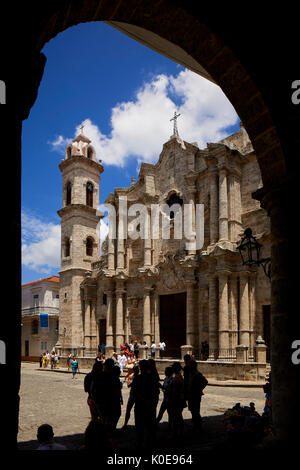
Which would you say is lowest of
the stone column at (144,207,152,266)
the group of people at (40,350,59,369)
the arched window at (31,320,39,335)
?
the group of people at (40,350,59,369)

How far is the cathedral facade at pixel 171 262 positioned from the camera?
21281 mm

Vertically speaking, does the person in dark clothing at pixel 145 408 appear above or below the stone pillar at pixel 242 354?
above

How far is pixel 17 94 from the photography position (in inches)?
129

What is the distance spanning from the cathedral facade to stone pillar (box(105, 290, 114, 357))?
2.7 inches

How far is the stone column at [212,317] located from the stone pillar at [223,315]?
540 millimetres

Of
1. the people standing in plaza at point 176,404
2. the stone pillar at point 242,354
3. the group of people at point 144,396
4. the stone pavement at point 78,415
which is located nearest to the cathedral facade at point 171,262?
the stone pillar at point 242,354

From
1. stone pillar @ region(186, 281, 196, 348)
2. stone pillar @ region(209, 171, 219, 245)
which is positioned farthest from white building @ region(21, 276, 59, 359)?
stone pillar @ region(209, 171, 219, 245)

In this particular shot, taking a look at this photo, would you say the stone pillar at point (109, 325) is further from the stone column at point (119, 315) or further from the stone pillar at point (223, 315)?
the stone pillar at point (223, 315)

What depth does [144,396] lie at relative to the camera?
21.0 ft

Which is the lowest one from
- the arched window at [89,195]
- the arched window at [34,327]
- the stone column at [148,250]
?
the arched window at [34,327]

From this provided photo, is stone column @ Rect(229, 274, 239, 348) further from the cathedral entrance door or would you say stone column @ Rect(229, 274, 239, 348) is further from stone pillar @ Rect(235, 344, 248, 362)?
the cathedral entrance door

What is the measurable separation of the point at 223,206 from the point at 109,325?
11.6m

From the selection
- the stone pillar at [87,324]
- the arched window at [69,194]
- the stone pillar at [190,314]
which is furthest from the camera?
the arched window at [69,194]

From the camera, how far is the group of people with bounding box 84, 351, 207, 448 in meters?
6.40
